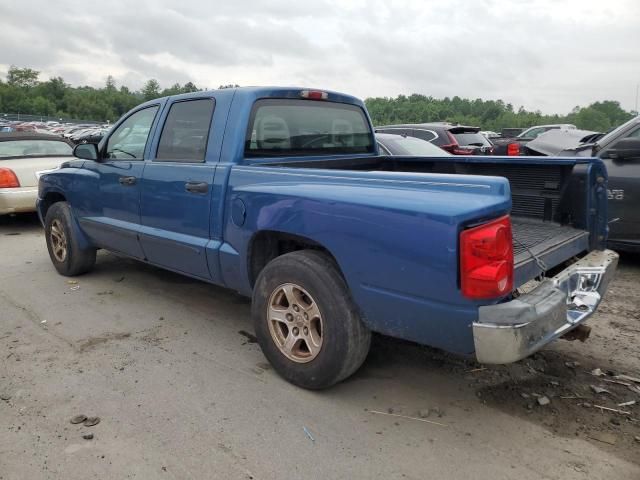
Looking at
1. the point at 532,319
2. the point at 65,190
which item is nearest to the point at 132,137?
the point at 65,190

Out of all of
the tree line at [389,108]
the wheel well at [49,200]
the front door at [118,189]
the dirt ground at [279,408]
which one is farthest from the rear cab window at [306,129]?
the tree line at [389,108]

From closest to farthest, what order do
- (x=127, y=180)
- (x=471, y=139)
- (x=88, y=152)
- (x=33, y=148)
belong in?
(x=127, y=180) < (x=88, y=152) < (x=33, y=148) < (x=471, y=139)

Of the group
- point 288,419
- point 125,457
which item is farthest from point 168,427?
point 288,419

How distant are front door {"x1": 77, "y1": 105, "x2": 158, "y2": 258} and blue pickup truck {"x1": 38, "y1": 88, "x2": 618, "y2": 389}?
0.02m

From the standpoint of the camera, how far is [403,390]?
3.18m

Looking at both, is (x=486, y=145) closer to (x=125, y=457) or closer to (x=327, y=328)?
(x=327, y=328)

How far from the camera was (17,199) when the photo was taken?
7762mm

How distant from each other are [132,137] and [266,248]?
6.54 feet

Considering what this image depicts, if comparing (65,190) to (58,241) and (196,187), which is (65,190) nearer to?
(58,241)

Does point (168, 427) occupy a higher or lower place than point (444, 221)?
lower

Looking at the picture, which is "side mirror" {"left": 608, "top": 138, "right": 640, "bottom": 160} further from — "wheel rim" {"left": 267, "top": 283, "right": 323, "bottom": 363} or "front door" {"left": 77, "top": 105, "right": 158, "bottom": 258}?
"front door" {"left": 77, "top": 105, "right": 158, "bottom": 258}

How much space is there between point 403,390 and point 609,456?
1.11 m

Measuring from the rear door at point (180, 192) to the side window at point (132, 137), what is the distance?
25 cm

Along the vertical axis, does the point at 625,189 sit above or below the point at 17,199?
above
